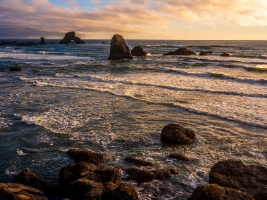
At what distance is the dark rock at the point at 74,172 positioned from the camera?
6.97 metres

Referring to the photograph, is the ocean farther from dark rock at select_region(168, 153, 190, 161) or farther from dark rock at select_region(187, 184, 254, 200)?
dark rock at select_region(187, 184, 254, 200)

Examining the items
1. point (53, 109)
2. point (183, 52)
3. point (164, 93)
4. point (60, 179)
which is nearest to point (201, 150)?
point (60, 179)

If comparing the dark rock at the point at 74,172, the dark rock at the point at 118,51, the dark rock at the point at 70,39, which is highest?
the dark rock at the point at 70,39

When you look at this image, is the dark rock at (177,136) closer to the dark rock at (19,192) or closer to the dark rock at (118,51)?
the dark rock at (19,192)

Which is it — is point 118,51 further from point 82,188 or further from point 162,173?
point 82,188

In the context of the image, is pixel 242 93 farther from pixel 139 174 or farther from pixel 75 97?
pixel 139 174

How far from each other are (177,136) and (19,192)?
18.6ft

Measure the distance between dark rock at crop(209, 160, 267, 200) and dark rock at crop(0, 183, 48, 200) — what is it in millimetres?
4316

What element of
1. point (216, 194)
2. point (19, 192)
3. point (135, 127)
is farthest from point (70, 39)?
point (216, 194)

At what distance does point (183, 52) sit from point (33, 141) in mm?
59695

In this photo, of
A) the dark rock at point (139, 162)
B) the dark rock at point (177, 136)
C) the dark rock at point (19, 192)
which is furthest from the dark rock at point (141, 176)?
the dark rock at point (177, 136)

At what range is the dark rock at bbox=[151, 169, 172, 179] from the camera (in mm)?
7363

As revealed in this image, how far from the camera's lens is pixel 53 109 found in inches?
577

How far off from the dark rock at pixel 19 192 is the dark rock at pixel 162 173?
9.62ft
